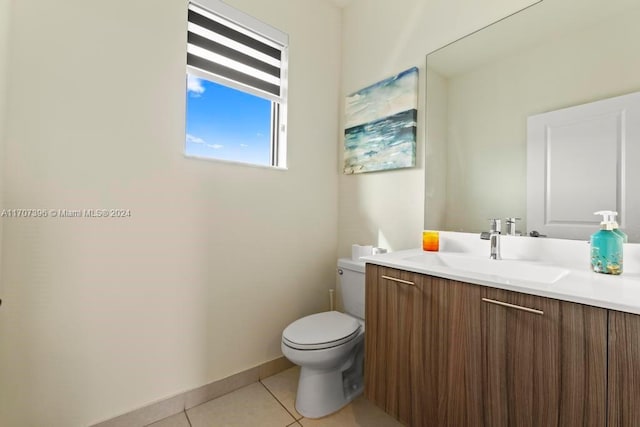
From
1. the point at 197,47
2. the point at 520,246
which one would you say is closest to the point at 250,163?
the point at 197,47

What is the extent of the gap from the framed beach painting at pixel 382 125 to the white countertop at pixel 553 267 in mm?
571

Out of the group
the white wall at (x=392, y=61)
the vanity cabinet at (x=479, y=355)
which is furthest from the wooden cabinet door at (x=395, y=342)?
the white wall at (x=392, y=61)

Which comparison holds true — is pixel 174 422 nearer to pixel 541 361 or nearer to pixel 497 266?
pixel 541 361

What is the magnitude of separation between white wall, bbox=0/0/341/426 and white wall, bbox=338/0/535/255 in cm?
52

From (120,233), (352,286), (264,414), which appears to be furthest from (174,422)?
(352,286)

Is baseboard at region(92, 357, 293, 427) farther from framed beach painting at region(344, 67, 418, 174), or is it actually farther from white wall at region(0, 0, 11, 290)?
framed beach painting at region(344, 67, 418, 174)

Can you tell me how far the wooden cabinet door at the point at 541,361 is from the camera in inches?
26.9

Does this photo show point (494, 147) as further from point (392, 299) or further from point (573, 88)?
point (392, 299)

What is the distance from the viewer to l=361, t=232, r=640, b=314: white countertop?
0.71 metres

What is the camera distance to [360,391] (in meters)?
1.60

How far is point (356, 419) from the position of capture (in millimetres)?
1413

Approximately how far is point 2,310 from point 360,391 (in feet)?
5.59

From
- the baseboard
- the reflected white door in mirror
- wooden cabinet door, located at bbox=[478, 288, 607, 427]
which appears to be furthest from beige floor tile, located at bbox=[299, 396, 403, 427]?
the reflected white door in mirror

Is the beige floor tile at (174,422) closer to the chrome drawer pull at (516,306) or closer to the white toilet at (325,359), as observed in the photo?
the white toilet at (325,359)
